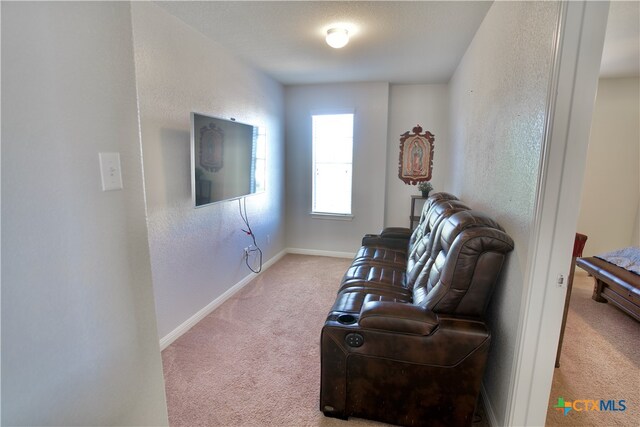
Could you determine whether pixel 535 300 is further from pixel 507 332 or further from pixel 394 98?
pixel 394 98

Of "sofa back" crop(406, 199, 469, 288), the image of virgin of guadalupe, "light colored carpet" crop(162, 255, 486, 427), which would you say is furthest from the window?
"sofa back" crop(406, 199, 469, 288)

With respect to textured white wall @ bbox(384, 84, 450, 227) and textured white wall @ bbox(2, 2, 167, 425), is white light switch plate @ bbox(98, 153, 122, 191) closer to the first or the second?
textured white wall @ bbox(2, 2, 167, 425)

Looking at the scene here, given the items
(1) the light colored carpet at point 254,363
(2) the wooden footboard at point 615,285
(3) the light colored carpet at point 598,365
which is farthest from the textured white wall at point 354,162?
(3) the light colored carpet at point 598,365

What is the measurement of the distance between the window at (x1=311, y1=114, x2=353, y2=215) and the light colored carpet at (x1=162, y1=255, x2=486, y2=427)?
4.75ft

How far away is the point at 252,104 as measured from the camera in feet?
11.5

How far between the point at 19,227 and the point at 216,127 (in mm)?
1910

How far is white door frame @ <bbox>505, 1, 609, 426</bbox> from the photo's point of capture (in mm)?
1160

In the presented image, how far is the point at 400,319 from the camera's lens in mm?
1569

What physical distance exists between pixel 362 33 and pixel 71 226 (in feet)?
7.99

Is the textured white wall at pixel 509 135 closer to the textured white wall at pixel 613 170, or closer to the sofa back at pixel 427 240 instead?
the sofa back at pixel 427 240

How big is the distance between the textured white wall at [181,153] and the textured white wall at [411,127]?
1.93 m

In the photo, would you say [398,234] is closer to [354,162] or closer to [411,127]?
[354,162]

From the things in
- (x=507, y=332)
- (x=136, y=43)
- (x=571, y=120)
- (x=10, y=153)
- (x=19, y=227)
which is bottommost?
(x=507, y=332)

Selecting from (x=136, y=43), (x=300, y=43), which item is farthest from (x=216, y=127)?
(x=300, y=43)
